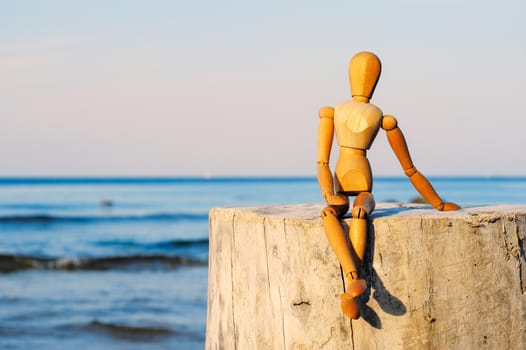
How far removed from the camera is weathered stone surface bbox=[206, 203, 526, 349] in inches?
97.3

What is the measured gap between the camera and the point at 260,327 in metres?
2.66

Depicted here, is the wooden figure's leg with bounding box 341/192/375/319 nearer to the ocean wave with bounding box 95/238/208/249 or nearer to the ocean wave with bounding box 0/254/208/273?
the ocean wave with bounding box 0/254/208/273

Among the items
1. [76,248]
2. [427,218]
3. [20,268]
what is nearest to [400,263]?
[427,218]

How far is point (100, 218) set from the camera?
1081 inches

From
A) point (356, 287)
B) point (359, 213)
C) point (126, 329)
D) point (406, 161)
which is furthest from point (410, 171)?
point (126, 329)

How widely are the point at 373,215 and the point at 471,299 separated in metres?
0.44

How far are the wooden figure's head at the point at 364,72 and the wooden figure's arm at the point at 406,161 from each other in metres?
0.13

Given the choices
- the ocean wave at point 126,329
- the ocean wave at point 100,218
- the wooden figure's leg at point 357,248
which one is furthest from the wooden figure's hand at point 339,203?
the ocean wave at point 100,218

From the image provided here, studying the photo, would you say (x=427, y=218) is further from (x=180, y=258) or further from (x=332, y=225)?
(x=180, y=258)

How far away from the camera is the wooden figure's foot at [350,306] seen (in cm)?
230

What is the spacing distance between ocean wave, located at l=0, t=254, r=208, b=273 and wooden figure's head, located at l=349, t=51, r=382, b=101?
431 inches

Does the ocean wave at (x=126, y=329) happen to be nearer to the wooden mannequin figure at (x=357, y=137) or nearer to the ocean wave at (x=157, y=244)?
the wooden mannequin figure at (x=357, y=137)

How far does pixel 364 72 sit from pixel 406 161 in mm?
382

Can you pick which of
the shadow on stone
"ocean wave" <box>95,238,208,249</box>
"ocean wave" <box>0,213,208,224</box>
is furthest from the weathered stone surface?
"ocean wave" <box>0,213,208,224</box>
